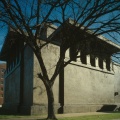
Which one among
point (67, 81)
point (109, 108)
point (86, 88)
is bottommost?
point (109, 108)

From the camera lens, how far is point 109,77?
31.5 meters

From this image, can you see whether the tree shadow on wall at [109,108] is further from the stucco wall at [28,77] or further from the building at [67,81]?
the stucco wall at [28,77]

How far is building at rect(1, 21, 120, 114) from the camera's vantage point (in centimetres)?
2103

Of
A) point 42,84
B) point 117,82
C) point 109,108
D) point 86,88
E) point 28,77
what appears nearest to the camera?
point 42,84

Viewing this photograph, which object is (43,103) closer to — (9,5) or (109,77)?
(9,5)

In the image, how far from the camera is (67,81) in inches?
939

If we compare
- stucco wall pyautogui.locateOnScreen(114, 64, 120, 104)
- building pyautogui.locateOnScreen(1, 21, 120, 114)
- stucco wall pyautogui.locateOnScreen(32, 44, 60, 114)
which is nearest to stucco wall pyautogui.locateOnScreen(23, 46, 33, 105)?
building pyautogui.locateOnScreen(1, 21, 120, 114)

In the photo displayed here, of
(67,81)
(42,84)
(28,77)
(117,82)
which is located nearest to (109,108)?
(67,81)

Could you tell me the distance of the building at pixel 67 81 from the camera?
21031 millimetres

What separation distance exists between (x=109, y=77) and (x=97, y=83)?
11.8ft

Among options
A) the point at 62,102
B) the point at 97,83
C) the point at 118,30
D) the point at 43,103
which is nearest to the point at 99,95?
the point at 97,83

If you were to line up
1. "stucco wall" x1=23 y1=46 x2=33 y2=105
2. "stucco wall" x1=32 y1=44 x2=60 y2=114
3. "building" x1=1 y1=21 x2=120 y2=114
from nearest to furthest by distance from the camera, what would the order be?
1. "stucco wall" x1=32 y1=44 x2=60 y2=114
2. "building" x1=1 y1=21 x2=120 y2=114
3. "stucco wall" x1=23 y1=46 x2=33 y2=105

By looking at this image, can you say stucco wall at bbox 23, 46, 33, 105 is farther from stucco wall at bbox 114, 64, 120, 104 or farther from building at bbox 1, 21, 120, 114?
stucco wall at bbox 114, 64, 120, 104

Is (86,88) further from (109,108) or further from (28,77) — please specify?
(28,77)
